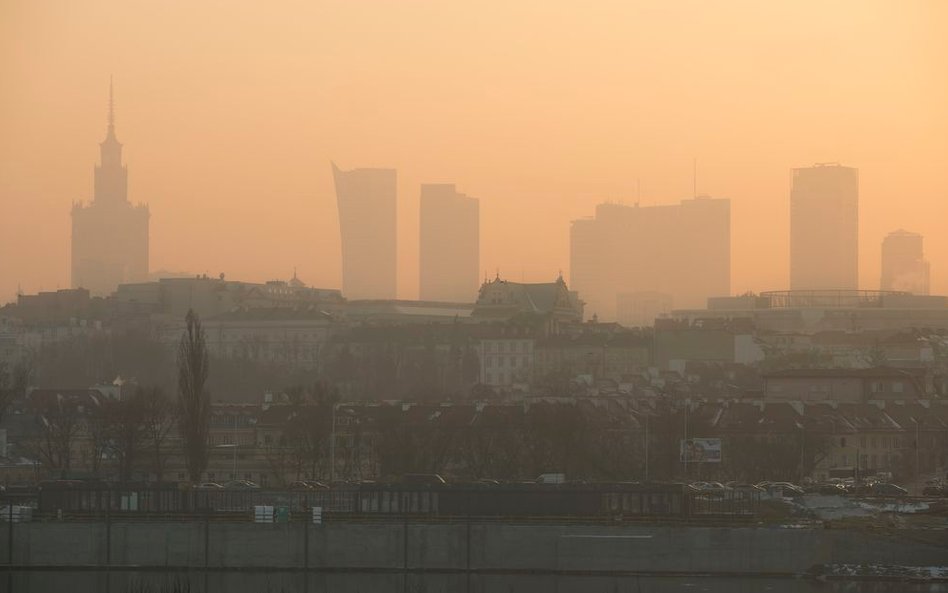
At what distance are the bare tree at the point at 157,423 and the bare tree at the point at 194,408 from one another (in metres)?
0.87

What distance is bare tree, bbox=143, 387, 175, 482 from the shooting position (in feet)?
222

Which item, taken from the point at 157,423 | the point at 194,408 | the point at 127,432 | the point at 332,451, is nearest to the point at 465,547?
the point at 194,408

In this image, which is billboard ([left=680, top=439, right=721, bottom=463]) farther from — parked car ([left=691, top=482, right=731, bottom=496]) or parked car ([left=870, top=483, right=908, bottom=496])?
parked car ([left=870, top=483, right=908, bottom=496])

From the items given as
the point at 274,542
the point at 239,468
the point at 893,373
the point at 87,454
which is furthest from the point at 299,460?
the point at 893,373

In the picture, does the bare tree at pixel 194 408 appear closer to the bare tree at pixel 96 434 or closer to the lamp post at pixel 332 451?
the bare tree at pixel 96 434

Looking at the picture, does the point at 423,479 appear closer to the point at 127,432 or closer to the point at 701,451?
the point at 701,451

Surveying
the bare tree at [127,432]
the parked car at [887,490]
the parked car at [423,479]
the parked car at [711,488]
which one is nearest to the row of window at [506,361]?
the bare tree at [127,432]

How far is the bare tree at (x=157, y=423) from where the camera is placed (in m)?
67.6

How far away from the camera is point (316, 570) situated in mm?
50625

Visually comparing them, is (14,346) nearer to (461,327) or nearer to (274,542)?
(461,327)

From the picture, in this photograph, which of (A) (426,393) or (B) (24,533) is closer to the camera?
Result: (B) (24,533)

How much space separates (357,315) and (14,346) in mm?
36956

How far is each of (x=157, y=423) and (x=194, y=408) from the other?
7965 mm

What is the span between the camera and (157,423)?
242 feet
